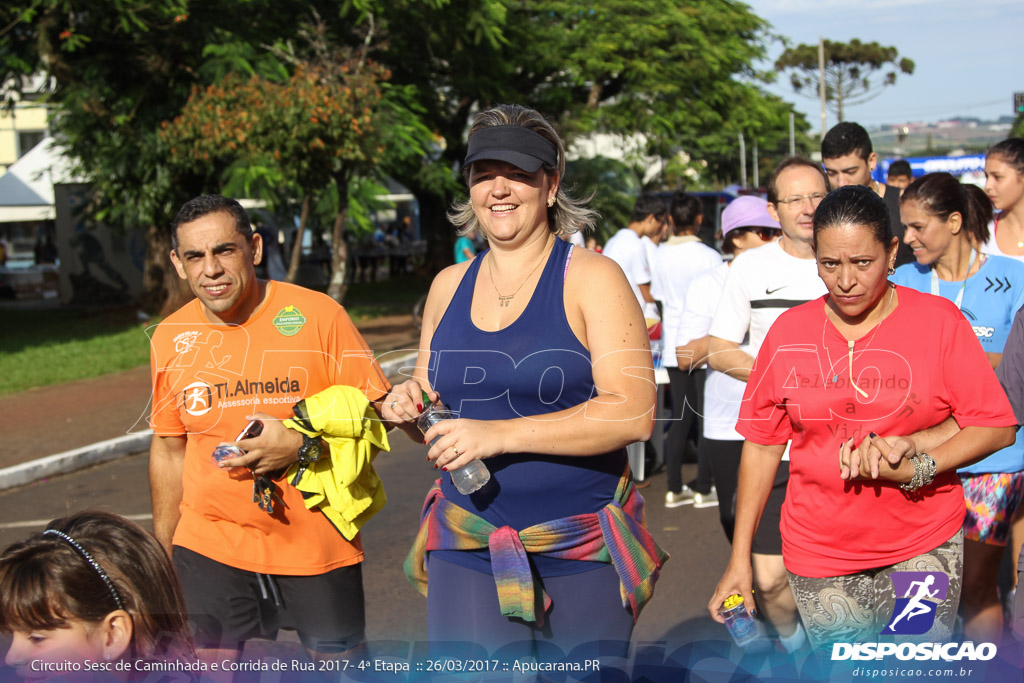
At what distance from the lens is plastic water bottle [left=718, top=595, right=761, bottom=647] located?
3090 millimetres

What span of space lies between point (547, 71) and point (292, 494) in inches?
927

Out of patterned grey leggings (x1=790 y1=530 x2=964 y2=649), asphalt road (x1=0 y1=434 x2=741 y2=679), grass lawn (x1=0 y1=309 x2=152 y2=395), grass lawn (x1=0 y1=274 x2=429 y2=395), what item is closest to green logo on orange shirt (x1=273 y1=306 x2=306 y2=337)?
asphalt road (x1=0 y1=434 x2=741 y2=679)

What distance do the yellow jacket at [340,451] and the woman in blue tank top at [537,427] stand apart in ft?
1.80

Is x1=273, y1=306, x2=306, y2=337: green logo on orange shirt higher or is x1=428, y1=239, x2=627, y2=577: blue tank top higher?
x1=273, y1=306, x2=306, y2=337: green logo on orange shirt

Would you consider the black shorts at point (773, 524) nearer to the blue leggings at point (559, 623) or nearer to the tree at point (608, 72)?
the blue leggings at point (559, 623)

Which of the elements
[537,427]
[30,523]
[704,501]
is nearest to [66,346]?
[30,523]

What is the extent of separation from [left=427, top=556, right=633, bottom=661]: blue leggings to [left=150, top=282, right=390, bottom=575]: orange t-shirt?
0.90 metres

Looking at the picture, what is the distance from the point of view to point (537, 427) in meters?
2.64

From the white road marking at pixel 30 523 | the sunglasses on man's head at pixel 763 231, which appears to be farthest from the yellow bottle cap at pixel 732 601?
the white road marking at pixel 30 523

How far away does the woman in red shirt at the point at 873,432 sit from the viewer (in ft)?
9.61

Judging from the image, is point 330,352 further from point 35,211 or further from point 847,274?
point 35,211

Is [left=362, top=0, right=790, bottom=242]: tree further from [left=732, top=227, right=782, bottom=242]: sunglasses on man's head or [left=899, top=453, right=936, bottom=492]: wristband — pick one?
[left=899, top=453, right=936, bottom=492]: wristband

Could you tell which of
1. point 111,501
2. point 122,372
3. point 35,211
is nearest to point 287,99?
point 122,372

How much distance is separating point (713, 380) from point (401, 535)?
269cm
